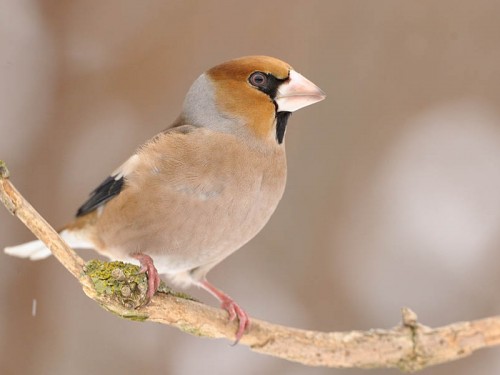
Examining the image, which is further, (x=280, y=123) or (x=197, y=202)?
(x=280, y=123)

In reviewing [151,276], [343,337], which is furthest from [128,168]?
[343,337]

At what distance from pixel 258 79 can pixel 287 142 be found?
3.46 feet

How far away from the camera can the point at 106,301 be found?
1.39 metres

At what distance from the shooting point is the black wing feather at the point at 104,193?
1748 millimetres

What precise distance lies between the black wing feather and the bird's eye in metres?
0.41

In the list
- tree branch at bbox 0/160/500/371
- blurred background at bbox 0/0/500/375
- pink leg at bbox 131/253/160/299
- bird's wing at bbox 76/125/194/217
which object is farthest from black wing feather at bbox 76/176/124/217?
blurred background at bbox 0/0/500/375

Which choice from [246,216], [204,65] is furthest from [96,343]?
[246,216]

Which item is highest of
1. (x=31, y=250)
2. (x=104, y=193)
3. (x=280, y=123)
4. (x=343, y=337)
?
(x=280, y=123)

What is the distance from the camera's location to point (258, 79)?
5.39 ft

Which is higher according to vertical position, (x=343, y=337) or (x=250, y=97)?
(x=250, y=97)

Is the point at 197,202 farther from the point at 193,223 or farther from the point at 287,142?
the point at 287,142

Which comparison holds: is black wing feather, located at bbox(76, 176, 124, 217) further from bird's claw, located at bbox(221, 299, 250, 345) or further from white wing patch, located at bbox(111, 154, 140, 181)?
bird's claw, located at bbox(221, 299, 250, 345)

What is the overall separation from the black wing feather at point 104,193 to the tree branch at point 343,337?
1.14 feet

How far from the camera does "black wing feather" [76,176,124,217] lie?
1748mm
